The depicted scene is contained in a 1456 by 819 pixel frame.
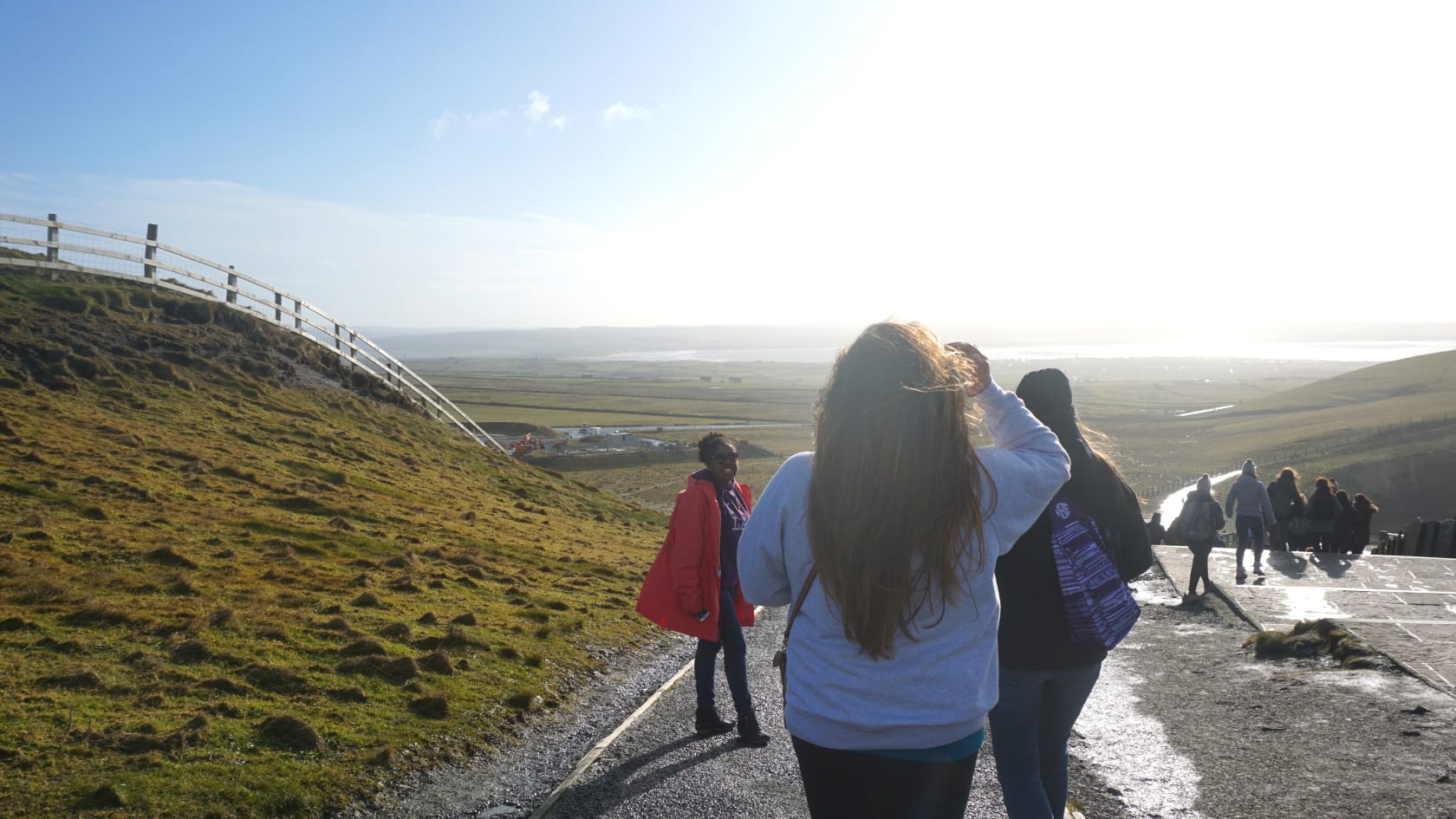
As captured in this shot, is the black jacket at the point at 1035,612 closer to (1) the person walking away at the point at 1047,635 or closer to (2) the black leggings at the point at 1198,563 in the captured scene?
Result: (1) the person walking away at the point at 1047,635

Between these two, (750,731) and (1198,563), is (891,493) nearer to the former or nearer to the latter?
(750,731)

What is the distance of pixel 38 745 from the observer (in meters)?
5.38

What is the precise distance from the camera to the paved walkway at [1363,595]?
9234 mm

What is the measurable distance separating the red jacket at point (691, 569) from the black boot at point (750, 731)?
Answer: 0.62 metres

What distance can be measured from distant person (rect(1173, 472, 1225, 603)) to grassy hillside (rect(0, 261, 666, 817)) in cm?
697

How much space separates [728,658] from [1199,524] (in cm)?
828

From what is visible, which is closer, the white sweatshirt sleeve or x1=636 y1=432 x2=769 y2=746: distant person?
the white sweatshirt sleeve

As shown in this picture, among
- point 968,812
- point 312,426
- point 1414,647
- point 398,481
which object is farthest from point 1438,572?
point 312,426

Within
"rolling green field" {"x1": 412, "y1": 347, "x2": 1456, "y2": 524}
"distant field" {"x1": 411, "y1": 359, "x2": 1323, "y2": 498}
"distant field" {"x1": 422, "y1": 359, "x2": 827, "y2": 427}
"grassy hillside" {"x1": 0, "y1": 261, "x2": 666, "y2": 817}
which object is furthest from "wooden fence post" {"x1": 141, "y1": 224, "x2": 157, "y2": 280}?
"distant field" {"x1": 422, "y1": 359, "x2": 827, "y2": 427}

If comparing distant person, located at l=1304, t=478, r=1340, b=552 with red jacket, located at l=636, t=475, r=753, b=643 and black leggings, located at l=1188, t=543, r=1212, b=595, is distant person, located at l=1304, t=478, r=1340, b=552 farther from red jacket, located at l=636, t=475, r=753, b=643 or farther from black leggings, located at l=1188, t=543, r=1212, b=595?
red jacket, located at l=636, t=475, r=753, b=643

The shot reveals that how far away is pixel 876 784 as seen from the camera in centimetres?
247

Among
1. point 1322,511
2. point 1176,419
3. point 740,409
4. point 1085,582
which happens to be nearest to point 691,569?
point 1085,582

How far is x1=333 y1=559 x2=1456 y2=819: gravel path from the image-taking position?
17.6 feet

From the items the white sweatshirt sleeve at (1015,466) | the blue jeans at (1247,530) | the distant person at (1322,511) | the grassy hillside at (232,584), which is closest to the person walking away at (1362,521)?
the distant person at (1322,511)
